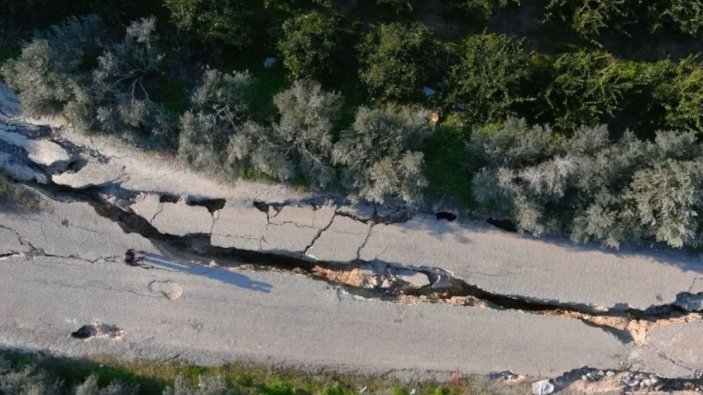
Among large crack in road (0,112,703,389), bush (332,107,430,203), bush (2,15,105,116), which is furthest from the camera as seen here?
large crack in road (0,112,703,389)

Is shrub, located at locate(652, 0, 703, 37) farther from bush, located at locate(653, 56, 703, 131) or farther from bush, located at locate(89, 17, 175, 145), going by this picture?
bush, located at locate(89, 17, 175, 145)

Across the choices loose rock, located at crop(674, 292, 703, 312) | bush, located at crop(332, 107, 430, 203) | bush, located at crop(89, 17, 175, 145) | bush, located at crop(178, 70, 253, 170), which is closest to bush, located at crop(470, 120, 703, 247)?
loose rock, located at crop(674, 292, 703, 312)

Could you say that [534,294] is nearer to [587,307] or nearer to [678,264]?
[587,307]

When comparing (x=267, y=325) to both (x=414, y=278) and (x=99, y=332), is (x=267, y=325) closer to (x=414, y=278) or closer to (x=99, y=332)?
(x=414, y=278)

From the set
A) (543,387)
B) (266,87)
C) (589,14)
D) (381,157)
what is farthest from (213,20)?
(543,387)

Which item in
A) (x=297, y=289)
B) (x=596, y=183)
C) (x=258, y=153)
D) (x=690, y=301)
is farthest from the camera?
(x=297, y=289)

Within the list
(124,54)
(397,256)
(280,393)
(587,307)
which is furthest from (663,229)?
(124,54)
